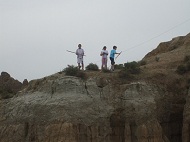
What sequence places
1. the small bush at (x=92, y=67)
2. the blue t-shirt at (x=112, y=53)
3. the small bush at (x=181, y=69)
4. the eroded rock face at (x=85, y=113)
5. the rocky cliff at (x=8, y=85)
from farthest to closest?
the rocky cliff at (x=8, y=85) → the small bush at (x=92, y=67) → the small bush at (x=181, y=69) → the blue t-shirt at (x=112, y=53) → the eroded rock face at (x=85, y=113)

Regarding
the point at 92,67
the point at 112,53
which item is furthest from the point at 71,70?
the point at 112,53

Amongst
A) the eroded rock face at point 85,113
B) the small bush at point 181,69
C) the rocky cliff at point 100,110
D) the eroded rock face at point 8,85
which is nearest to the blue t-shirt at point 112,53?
the rocky cliff at point 100,110

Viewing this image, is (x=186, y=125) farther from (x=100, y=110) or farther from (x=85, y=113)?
(x=85, y=113)

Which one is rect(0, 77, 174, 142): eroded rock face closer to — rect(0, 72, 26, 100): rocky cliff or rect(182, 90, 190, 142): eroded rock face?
rect(182, 90, 190, 142): eroded rock face

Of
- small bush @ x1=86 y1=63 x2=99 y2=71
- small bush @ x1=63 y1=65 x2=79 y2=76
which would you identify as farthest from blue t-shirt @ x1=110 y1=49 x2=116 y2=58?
small bush @ x1=63 y1=65 x2=79 y2=76

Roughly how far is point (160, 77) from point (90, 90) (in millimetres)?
5833

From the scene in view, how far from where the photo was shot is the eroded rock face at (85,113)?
31.7 metres

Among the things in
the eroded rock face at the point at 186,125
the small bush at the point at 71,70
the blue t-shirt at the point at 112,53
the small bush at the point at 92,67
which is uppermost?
the blue t-shirt at the point at 112,53

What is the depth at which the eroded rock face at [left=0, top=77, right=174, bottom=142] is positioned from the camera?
104 ft

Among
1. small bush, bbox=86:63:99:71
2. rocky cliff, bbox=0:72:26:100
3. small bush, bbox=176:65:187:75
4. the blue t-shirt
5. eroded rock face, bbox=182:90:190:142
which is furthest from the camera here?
rocky cliff, bbox=0:72:26:100

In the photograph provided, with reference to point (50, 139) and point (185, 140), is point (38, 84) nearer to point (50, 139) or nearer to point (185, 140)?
point (50, 139)

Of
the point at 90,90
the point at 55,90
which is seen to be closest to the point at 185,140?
the point at 90,90

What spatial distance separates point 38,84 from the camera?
1403 inches

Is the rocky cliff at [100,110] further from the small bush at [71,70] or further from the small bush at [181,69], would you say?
the small bush at [71,70]
